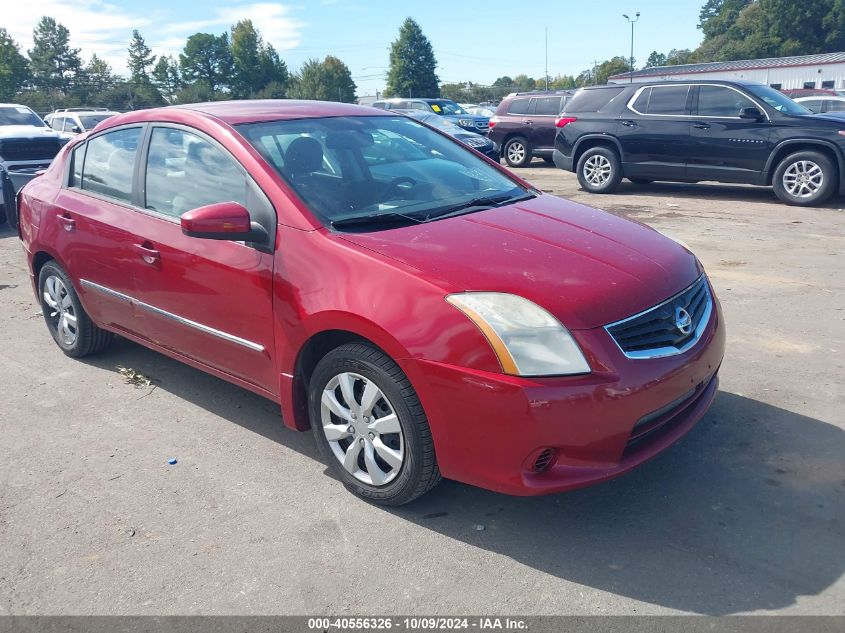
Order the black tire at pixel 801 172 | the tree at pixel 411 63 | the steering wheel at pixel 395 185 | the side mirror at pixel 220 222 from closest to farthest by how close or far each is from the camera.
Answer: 1. the side mirror at pixel 220 222
2. the steering wheel at pixel 395 185
3. the black tire at pixel 801 172
4. the tree at pixel 411 63

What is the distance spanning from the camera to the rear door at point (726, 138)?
10742 millimetres

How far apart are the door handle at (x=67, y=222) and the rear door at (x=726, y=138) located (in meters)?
9.20

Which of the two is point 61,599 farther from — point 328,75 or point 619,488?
point 328,75

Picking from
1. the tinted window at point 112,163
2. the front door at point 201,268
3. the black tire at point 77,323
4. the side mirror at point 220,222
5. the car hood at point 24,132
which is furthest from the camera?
the car hood at point 24,132

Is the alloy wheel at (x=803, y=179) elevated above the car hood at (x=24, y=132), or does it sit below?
below

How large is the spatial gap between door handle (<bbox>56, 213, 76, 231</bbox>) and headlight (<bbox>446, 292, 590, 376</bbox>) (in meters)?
3.02

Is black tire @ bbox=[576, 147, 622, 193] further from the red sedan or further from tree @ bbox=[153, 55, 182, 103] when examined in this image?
tree @ bbox=[153, 55, 182, 103]

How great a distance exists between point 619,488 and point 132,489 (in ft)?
7.50

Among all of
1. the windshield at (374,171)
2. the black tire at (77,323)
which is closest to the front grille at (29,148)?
the black tire at (77,323)

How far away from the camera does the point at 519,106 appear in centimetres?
1714

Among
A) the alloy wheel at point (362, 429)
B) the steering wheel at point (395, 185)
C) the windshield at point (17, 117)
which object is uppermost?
the windshield at point (17, 117)

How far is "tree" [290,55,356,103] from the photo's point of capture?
80.5m

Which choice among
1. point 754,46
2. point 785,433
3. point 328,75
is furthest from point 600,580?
point 754,46

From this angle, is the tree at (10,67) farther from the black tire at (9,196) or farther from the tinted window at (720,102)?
the tinted window at (720,102)
